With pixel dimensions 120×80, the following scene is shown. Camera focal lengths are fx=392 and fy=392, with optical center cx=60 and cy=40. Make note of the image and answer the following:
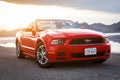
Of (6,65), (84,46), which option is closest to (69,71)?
(84,46)

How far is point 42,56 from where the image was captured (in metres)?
11.4

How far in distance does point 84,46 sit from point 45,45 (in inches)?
44.9

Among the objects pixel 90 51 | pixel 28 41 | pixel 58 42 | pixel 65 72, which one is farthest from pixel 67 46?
pixel 28 41

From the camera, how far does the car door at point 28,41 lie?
1244 cm

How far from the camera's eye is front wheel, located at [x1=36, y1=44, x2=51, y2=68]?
1119 centimetres

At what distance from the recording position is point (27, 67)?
11734 mm

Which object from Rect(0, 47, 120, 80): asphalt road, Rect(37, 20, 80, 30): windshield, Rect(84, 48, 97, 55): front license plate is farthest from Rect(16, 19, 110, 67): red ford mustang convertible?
Rect(0, 47, 120, 80): asphalt road

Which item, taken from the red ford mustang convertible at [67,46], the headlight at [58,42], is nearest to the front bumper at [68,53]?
the red ford mustang convertible at [67,46]

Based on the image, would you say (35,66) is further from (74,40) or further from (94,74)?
(94,74)

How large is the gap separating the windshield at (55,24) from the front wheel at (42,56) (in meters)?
→ 0.97

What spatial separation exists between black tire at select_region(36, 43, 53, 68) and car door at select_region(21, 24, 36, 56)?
68cm

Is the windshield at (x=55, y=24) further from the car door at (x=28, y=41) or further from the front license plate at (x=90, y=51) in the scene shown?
the front license plate at (x=90, y=51)

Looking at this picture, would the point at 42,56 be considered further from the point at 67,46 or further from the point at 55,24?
the point at 55,24

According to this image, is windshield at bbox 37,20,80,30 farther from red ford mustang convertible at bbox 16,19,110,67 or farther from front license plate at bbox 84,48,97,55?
A: front license plate at bbox 84,48,97,55
